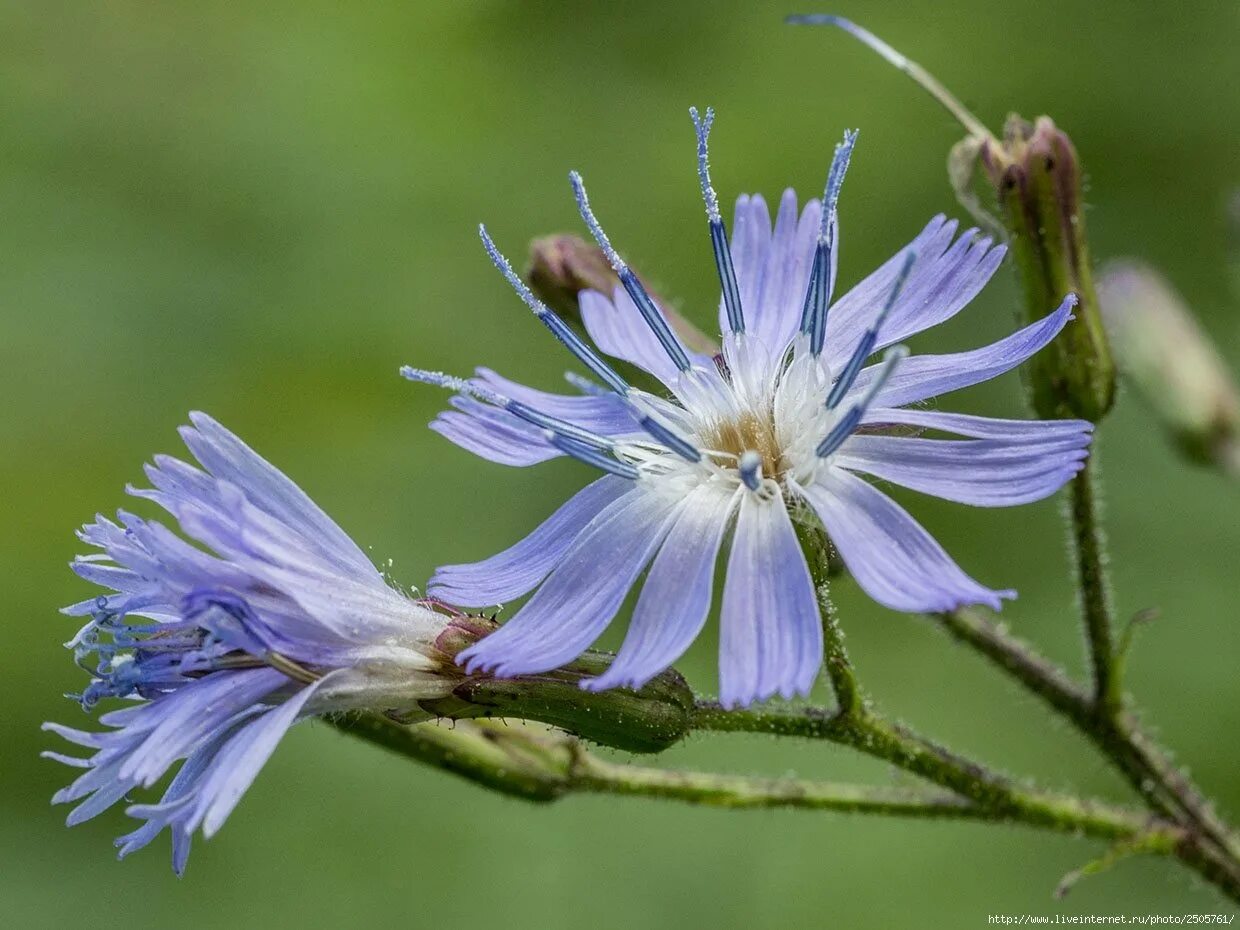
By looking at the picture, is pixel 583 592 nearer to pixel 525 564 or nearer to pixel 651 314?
pixel 525 564

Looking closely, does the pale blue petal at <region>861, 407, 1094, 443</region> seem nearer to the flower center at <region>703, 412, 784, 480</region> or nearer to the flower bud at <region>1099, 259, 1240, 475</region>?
the flower center at <region>703, 412, 784, 480</region>

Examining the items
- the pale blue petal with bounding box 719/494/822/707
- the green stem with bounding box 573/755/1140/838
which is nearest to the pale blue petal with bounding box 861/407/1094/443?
the pale blue petal with bounding box 719/494/822/707

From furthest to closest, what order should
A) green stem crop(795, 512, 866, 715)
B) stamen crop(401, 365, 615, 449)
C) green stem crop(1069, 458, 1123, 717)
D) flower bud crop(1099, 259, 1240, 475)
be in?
1. flower bud crop(1099, 259, 1240, 475)
2. green stem crop(1069, 458, 1123, 717)
3. stamen crop(401, 365, 615, 449)
4. green stem crop(795, 512, 866, 715)

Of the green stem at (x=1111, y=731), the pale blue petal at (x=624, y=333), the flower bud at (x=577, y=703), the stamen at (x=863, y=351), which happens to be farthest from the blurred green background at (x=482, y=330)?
the stamen at (x=863, y=351)

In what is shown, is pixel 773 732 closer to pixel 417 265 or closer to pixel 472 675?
pixel 472 675

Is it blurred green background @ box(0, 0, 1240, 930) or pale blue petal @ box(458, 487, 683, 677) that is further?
blurred green background @ box(0, 0, 1240, 930)

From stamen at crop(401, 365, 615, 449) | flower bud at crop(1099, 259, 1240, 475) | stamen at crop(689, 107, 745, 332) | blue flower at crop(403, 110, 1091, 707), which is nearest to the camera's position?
blue flower at crop(403, 110, 1091, 707)
